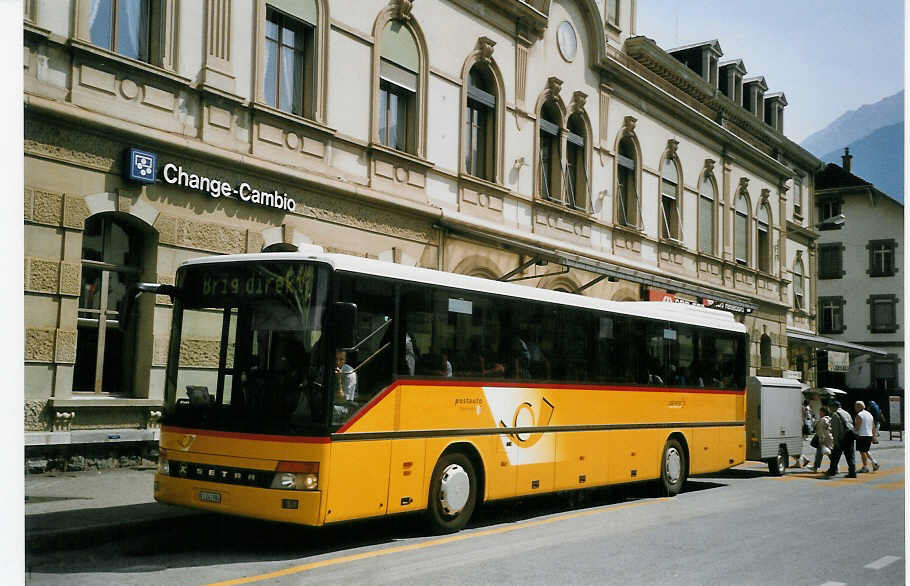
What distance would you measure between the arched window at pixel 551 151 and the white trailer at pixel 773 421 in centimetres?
686

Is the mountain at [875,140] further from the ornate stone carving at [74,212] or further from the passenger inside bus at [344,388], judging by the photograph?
the ornate stone carving at [74,212]

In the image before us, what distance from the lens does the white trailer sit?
18.2 meters

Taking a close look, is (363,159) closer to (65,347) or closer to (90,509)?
(65,347)

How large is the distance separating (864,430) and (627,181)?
9.54 meters

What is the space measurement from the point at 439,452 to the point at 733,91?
18772mm

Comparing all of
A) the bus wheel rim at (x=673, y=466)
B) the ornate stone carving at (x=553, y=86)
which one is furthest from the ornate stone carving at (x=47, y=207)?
the ornate stone carving at (x=553, y=86)

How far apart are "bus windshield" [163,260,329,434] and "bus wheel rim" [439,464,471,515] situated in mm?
2126

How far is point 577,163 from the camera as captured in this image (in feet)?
77.9

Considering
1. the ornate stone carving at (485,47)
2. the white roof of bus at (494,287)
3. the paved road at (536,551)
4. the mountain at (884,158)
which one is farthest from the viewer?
the ornate stone carving at (485,47)

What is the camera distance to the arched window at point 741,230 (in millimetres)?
28125

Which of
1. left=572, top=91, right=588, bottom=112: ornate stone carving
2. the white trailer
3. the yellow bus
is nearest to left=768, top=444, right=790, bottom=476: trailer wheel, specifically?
the white trailer

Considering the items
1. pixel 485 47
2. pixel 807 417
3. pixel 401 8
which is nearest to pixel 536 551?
pixel 401 8

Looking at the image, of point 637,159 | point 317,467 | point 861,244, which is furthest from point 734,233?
point 317,467

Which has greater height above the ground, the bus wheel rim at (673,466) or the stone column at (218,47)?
the stone column at (218,47)
